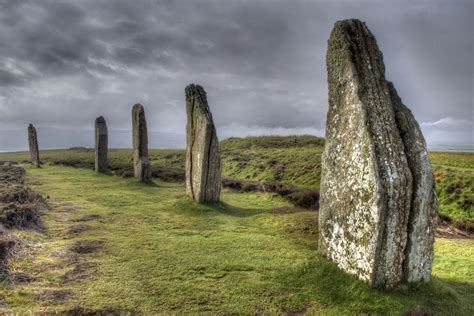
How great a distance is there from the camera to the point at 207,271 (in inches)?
372

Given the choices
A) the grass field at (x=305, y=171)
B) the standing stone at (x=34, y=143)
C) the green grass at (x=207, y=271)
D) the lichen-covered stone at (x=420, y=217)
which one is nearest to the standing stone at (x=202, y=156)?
the green grass at (x=207, y=271)

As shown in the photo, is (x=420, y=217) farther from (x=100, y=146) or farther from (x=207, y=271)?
(x=100, y=146)

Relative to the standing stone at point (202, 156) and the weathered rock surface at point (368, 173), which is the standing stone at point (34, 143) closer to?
the standing stone at point (202, 156)

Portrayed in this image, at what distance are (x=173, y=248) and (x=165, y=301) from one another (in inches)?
132

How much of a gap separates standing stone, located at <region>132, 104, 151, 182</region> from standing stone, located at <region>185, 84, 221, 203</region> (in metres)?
8.30

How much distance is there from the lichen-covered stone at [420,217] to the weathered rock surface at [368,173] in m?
0.02

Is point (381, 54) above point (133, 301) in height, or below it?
above

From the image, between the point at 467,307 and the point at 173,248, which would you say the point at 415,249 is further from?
the point at 173,248

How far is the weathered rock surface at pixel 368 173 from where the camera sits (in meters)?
8.07

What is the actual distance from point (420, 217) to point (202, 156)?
443 inches

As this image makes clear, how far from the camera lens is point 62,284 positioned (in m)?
8.32

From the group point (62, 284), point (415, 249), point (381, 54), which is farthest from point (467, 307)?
point (62, 284)

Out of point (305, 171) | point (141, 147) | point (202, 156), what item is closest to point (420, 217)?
point (202, 156)

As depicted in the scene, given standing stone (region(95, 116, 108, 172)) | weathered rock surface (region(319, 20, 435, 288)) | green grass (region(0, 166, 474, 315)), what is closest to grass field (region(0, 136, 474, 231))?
standing stone (region(95, 116, 108, 172))
